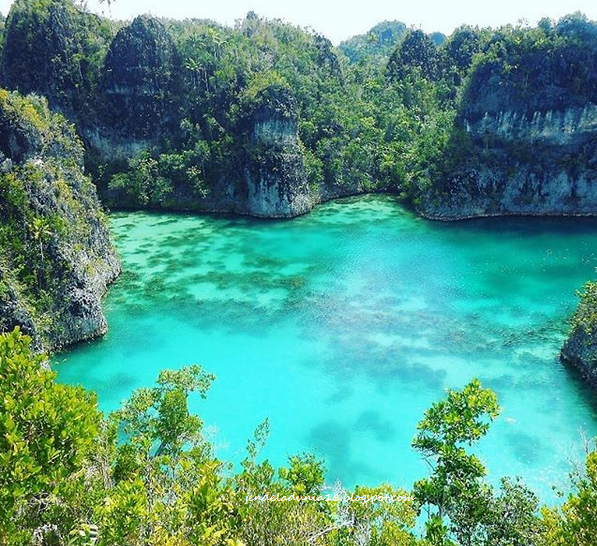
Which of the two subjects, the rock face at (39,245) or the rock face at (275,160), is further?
the rock face at (275,160)

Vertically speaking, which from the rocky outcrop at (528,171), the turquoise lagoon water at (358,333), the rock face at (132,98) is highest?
the rock face at (132,98)

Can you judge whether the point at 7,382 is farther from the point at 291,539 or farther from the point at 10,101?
the point at 10,101

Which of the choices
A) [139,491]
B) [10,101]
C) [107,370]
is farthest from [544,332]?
[10,101]

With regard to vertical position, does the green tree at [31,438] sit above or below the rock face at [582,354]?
above

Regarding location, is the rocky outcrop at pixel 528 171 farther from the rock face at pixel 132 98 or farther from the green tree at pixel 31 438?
the green tree at pixel 31 438

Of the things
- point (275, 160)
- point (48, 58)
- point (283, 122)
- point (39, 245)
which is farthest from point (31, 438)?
point (48, 58)

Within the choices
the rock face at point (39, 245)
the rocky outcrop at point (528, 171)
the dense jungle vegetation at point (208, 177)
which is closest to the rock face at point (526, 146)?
the rocky outcrop at point (528, 171)

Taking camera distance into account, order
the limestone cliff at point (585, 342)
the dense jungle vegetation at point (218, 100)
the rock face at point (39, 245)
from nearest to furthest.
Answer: the limestone cliff at point (585, 342)
the rock face at point (39, 245)
the dense jungle vegetation at point (218, 100)

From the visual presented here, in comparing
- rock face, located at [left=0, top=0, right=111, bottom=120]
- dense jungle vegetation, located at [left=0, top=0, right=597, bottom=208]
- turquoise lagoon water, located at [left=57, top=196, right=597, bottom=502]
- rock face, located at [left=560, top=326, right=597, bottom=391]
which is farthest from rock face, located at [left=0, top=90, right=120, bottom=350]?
rock face, located at [left=0, top=0, right=111, bottom=120]
